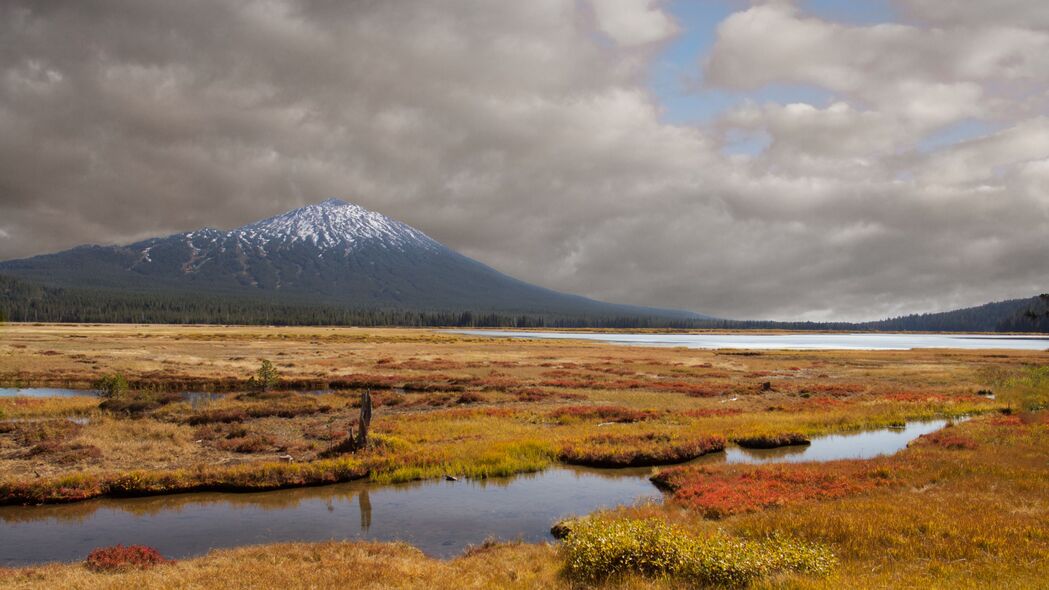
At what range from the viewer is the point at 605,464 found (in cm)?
2809

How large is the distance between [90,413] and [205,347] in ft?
225

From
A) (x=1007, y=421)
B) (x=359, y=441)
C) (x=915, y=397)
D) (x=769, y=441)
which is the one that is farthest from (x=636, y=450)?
(x=915, y=397)

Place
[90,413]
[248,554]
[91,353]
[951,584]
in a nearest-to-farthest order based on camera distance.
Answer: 1. [951,584]
2. [248,554]
3. [90,413]
4. [91,353]

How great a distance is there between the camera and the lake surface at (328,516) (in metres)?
17.6

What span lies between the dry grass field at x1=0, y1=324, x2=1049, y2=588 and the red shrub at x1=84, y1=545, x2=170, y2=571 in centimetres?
40

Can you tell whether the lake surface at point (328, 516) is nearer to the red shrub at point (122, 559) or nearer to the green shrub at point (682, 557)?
the red shrub at point (122, 559)

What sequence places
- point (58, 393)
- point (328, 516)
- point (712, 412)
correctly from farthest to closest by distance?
point (58, 393)
point (712, 412)
point (328, 516)

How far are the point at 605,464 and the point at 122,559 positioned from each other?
1972 cm

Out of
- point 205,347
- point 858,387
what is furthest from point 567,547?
point 205,347

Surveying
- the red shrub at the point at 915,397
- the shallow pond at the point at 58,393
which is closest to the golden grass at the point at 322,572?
the shallow pond at the point at 58,393

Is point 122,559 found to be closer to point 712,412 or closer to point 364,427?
point 364,427

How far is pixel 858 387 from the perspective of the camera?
188 feet

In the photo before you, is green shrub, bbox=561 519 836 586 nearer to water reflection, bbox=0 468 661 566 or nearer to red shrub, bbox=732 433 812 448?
water reflection, bbox=0 468 661 566

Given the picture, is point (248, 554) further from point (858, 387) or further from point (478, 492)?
point (858, 387)
